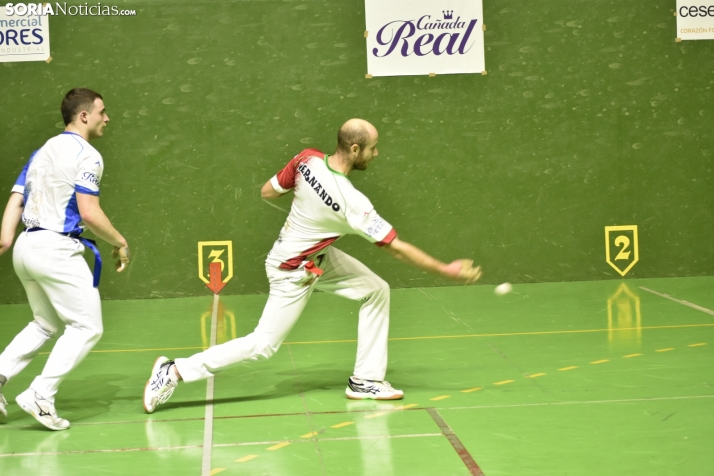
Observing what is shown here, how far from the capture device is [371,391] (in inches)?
198

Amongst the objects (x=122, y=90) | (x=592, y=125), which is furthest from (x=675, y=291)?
(x=122, y=90)

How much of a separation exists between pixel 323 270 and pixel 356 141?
30.0 inches

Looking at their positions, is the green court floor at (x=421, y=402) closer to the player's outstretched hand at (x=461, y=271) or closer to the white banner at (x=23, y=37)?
the player's outstretched hand at (x=461, y=271)

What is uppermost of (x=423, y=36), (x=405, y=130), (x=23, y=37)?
(x=23, y=37)

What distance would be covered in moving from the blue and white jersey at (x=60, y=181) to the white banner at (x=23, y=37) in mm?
4511

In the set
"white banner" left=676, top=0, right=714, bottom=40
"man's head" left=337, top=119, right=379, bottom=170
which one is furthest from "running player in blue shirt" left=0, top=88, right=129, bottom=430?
"white banner" left=676, top=0, right=714, bottom=40

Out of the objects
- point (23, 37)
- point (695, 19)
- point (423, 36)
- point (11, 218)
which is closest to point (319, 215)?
point (11, 218)

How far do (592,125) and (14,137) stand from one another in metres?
5.66

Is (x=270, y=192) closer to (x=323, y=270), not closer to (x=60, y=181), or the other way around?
(x=323, y=270)

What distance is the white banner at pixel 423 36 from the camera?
885 cm

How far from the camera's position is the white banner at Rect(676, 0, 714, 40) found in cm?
902

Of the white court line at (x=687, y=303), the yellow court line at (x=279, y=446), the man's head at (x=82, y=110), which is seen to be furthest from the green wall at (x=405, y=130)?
the yellow court line at (x=279, y=446)

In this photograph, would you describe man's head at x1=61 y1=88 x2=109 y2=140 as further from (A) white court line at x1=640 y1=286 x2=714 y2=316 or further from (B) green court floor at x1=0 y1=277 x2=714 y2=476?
(A) white court line at x1=640 y1=286 x2=714 y2=316

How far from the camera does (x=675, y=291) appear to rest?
27.9ft
